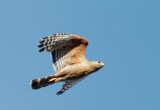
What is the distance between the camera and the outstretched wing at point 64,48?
15707mm

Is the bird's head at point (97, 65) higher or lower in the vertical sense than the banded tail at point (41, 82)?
higher

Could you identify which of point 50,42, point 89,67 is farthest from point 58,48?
point 89,67

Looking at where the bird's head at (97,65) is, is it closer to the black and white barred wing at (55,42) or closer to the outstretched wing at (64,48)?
the outstretched wing at (64,48)

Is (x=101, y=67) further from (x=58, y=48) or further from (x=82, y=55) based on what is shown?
(x=58, y=48)

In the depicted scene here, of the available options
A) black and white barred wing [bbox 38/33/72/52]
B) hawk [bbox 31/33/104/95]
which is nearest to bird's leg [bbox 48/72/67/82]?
hawk [bbox 31/33/104/95]

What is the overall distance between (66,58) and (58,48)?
0.55 metres

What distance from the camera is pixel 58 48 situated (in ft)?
52.4

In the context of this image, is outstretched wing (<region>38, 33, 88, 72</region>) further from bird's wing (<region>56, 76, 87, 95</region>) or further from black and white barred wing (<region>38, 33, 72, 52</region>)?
bird's wing (<region>56, 76, 87, 95</region>)

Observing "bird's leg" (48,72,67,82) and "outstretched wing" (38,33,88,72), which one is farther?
"outstretched wing" (38,33,88,72)

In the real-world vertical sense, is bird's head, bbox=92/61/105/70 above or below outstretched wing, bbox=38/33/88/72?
below

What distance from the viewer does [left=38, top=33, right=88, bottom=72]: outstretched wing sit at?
1571 cm

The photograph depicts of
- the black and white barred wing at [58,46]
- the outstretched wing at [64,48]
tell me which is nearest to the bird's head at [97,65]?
the outstretched wing at [64,48]

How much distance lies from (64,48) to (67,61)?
1.87ft

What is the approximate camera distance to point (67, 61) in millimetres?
16047
